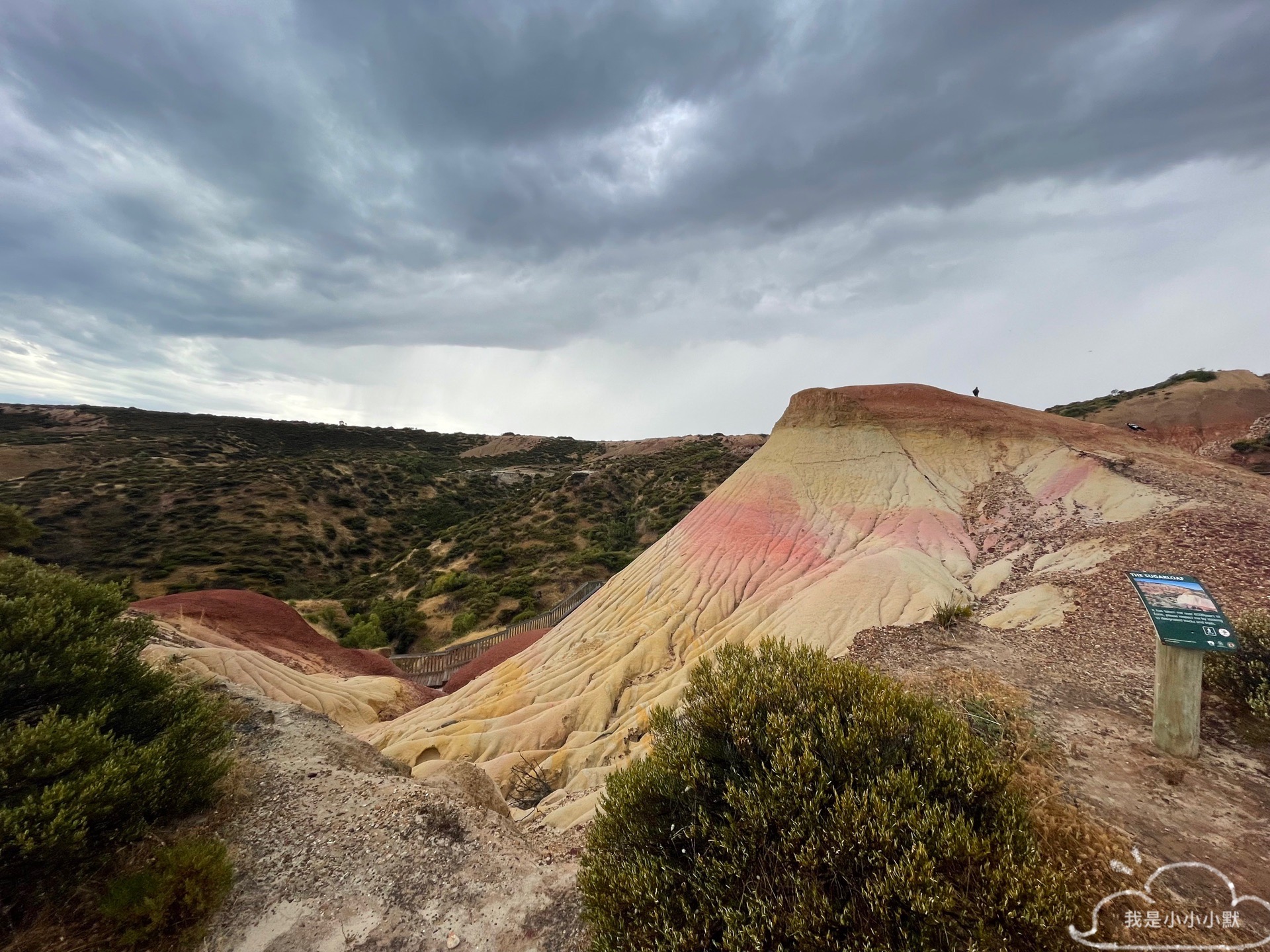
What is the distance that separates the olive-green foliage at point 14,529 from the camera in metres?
19.2

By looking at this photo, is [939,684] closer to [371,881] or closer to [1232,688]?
[1232,688]

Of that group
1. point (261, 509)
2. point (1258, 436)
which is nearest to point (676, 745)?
point (1258, 436)

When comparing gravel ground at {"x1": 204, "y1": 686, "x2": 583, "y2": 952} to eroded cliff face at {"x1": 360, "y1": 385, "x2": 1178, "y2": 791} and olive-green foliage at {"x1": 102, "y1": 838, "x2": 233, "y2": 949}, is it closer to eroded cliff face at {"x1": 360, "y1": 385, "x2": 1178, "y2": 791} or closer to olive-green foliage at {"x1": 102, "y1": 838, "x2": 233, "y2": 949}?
olive-green foliage at {"x1": 102, "y1": 838, "x2": 233, "y2": 949}

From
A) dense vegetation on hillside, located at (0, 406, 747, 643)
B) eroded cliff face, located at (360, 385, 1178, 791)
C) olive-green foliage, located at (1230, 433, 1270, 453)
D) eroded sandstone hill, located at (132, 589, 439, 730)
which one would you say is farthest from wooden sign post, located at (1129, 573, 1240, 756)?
olive-green foliage, located at (1230, 433, 1270, 453)

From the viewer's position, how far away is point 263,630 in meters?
19.7

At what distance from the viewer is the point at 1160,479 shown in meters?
15.8

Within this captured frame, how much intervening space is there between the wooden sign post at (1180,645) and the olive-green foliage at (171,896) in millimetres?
8937

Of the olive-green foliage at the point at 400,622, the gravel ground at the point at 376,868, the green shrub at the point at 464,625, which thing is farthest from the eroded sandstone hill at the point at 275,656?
the olive-green foliage at the point at 400,622

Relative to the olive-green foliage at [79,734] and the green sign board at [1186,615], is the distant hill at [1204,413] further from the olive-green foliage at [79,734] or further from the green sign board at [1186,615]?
the olive-green foliage at [79,734]

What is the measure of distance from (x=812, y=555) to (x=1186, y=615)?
40.0 feet

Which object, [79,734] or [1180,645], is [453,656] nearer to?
[79,734]

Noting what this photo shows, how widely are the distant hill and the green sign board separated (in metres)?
32.5

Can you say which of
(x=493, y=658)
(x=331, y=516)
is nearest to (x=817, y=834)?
(x=493, y=658)

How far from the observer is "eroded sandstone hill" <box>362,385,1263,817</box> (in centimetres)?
1145
